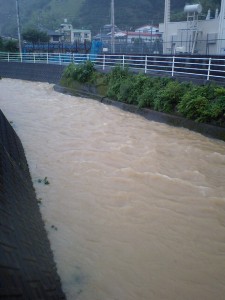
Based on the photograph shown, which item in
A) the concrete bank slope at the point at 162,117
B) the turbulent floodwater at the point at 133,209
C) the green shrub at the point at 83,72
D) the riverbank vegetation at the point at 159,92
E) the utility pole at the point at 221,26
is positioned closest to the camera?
the turbulent floodwater at the point at 133,209

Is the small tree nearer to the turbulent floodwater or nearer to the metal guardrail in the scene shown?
the metal guardrail

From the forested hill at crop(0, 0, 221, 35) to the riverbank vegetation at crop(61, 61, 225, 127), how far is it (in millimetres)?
53825

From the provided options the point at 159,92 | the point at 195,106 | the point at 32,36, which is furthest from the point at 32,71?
the point at 32,36

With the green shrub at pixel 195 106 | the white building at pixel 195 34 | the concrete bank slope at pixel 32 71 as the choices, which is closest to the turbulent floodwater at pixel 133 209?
the green shrub at pixel 195 106

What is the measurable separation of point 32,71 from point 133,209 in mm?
24586

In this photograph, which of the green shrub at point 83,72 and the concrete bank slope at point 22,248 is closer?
the concrete bank slope at point 22,248

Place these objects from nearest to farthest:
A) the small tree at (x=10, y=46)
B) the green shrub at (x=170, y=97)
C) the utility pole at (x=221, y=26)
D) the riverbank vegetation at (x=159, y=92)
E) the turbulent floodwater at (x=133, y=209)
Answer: the turbulent floodwater at (x=133, y=209)
the riverbank vegetation at (x=159, y=92)
the green shrub at (x=170, y=97)
the utility pole at (x=221, y=26)
the small tree at (x=10, y=46)

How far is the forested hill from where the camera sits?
268ft

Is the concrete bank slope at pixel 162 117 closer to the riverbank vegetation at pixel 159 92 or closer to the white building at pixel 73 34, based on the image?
the riverbank vegetation at pixel 159 92

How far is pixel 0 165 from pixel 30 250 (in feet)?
5.48

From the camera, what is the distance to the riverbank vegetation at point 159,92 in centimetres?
1118

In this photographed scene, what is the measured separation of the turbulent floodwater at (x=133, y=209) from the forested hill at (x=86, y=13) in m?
62.8

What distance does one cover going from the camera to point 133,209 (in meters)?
6.39

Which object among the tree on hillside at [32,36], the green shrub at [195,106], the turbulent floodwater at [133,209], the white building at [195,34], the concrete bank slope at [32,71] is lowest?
the turbulent floodwater at [133,209]
